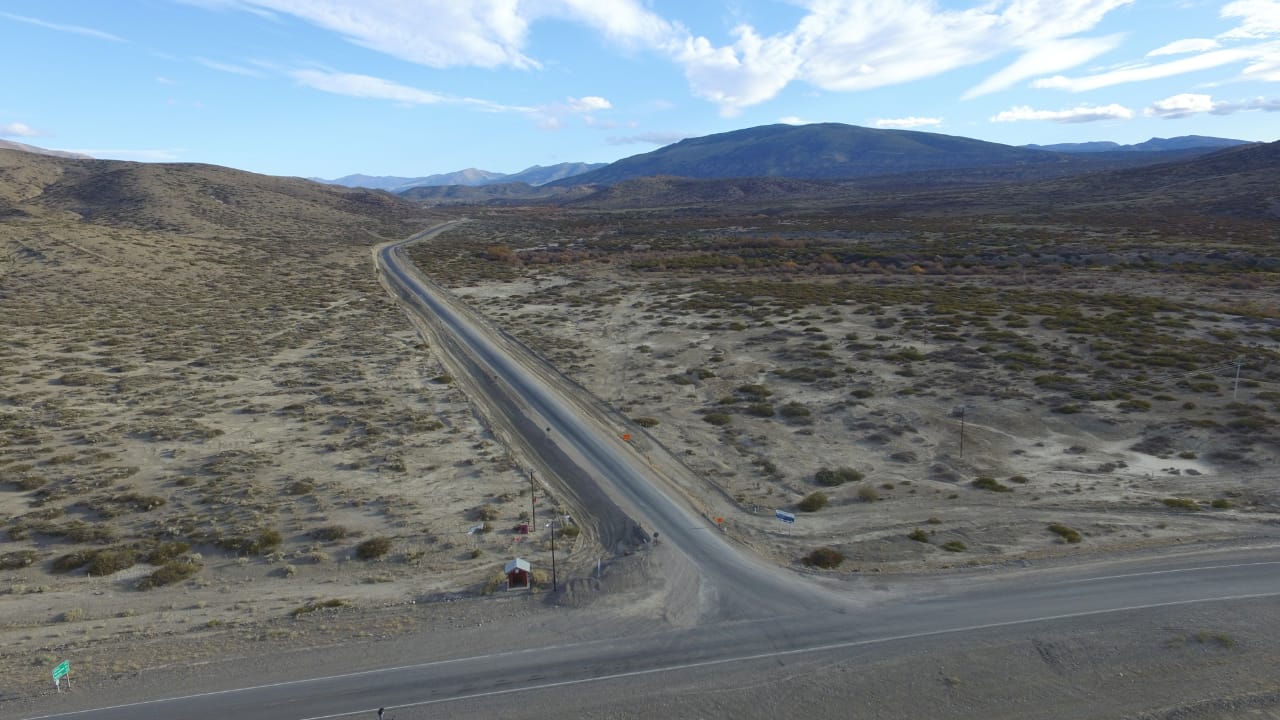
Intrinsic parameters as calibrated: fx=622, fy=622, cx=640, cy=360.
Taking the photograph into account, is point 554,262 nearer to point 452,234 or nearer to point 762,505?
point 452,234

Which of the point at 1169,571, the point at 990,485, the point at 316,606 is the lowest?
the point at 316,606

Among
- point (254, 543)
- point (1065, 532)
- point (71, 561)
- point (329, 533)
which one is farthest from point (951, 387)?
point (71, 561)

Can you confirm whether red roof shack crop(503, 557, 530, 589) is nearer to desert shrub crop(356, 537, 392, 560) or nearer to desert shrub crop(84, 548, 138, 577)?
desert shrub crop(356, 537, 392, 560)

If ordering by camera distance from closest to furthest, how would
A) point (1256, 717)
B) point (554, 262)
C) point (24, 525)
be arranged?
1. point (1256, 717)
2. point (24, 525)
3. point (554, 262)

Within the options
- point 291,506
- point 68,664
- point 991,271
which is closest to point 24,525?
point 291,506

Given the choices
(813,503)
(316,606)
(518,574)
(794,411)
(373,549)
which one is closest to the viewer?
(316,606)

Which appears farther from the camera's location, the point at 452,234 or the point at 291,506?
the point at 452,234

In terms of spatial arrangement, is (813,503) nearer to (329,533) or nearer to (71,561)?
(329,533)

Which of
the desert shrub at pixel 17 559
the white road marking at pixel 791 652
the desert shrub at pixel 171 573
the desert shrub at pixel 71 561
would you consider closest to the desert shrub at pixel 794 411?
the white road marking at pixel 791 652
